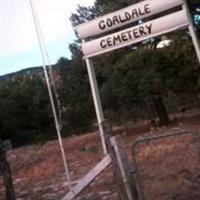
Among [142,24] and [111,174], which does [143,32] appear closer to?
[142,24]

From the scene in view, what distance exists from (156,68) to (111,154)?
13461 millimetres

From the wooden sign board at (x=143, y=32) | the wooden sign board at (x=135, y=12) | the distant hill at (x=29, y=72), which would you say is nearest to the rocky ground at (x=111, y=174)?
the wooden sign board at (x=143, y=32)

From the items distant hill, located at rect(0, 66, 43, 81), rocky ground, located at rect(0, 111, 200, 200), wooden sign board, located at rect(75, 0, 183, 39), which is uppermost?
distant hill, located at rect(0, 66, 43, 81)

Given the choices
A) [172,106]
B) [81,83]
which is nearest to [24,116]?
[81,83]

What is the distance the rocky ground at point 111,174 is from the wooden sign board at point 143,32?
177 centimetres

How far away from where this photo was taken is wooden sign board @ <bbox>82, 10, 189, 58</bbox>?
8992mm

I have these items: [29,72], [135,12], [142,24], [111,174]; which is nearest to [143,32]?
[142,24]

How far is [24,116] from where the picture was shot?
29.4m

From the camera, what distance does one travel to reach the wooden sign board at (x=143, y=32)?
8.99 m

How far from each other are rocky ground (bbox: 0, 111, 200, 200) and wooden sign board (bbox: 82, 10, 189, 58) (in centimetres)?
177

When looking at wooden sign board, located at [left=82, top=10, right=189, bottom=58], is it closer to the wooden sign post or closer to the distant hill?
the wooden sign post

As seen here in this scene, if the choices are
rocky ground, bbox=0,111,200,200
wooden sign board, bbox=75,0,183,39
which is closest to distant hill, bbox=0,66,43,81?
rocky ground, bbox=0,111,200,200

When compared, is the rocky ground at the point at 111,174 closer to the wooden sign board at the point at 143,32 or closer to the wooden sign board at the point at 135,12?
the wooden sign board at the point at 143,32

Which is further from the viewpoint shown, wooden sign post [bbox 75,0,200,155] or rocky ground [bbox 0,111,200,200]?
wooden sign post [bbox 75,0,200,155]
